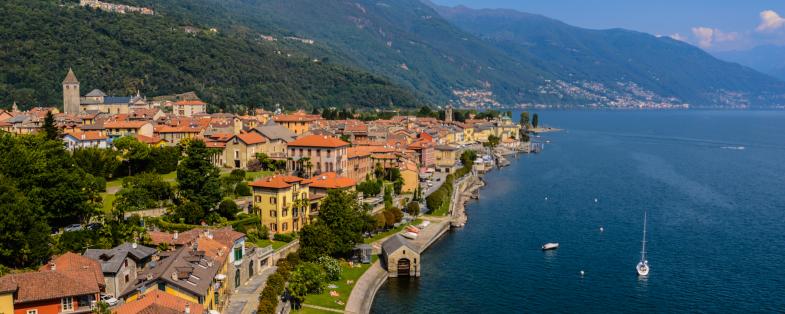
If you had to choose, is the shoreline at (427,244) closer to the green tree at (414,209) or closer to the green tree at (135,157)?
the green tree at (414,209)

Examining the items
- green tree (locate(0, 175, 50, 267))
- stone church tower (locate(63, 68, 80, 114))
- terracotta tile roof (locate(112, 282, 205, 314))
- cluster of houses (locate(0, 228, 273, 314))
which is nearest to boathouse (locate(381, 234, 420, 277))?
cluster of houses (locate(0, 228, 273, 314))

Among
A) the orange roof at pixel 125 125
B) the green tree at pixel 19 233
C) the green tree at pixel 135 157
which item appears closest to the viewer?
the green tree at pixel 19 233

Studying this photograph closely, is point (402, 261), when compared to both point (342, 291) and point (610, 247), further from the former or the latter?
point (610, 247)

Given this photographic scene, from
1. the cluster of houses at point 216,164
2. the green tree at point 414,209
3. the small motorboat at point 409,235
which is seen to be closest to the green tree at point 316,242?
the cluster of houses at point 216,164

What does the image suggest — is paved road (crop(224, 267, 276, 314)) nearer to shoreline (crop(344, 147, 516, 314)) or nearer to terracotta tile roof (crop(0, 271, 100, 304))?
shoreline (crop(344, 147, 516, 314))

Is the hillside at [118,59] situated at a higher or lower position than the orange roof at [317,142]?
higher

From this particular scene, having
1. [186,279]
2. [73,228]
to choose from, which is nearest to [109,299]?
[186,279]
